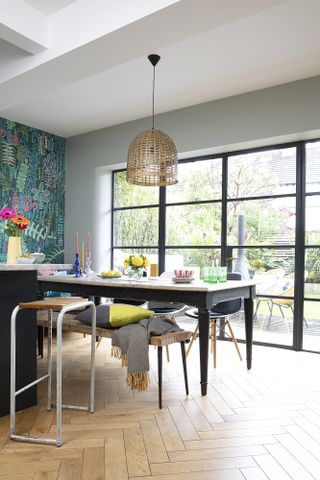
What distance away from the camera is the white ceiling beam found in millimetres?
2604

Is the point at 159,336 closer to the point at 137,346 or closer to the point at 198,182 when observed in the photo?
the point at 137,346

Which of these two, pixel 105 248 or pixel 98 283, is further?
pixel 105 248

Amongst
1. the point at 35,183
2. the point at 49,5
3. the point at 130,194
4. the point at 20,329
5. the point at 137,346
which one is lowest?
the point at 137,346

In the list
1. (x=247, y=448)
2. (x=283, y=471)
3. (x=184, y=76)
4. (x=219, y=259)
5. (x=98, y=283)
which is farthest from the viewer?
(x=219, y=259)

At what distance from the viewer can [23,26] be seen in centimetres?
273

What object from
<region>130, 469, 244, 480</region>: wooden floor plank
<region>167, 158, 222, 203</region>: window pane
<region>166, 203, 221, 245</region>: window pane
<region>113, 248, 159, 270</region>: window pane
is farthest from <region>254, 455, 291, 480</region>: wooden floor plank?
<region>113, 248, 159, 270</region>: window pane

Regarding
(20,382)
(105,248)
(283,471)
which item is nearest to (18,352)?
(20,382)

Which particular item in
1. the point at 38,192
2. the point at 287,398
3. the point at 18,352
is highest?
the point at 38,192

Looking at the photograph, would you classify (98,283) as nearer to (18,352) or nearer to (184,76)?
(18,352)

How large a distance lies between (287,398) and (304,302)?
1614 millimetres

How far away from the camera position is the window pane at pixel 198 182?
4.82 meters

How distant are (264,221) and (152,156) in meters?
1.69

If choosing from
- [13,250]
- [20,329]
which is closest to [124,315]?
[20,329]

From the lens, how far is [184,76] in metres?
3.86
